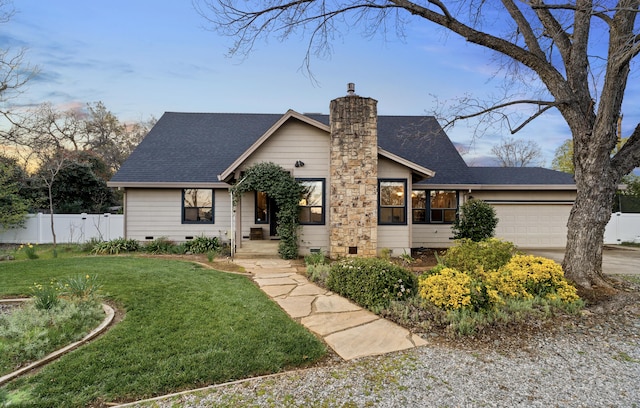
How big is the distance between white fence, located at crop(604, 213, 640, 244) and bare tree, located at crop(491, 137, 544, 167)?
57.0 feet

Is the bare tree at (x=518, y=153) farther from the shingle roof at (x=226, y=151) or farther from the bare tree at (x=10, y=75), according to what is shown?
the bare tree at (x=10, y=75)

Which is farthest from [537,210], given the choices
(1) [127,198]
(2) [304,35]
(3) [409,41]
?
(1) [127,198]

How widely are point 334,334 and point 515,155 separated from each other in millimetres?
33992

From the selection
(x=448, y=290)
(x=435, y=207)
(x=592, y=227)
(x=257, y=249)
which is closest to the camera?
(x=448, y=290)

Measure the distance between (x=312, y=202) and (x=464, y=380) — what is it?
309 inches

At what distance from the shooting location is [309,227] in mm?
10344

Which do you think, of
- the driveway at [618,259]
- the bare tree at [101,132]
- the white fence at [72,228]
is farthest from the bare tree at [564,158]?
the bare tree at [101,132]

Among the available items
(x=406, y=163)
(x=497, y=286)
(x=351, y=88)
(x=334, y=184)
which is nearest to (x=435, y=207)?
(x=406, y=163)

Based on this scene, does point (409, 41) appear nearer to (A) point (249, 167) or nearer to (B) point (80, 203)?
(A) point (249, 167)

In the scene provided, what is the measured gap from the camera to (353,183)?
9781mm

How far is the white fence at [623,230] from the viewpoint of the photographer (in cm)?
1459

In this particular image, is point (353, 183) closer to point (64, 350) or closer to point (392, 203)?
point (392, 203)

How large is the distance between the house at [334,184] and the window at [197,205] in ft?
0.12

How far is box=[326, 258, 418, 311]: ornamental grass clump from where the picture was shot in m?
4.95
